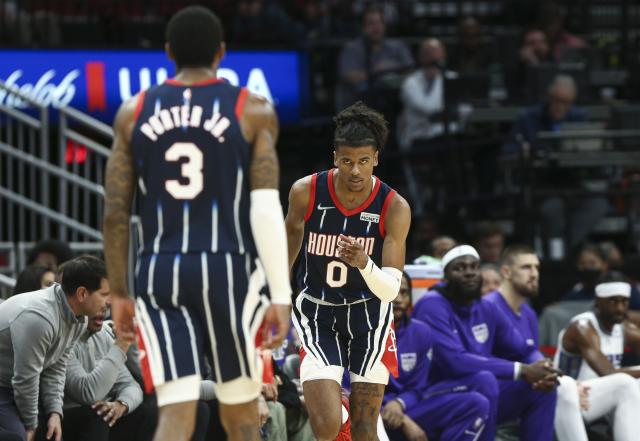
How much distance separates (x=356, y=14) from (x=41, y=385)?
9.58 m

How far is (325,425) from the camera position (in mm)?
6617

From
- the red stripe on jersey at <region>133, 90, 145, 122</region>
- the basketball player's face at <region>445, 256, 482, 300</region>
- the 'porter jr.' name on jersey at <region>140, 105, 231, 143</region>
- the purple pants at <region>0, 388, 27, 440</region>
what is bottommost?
the purple pants at <region>0, 388, 27, 440</region>

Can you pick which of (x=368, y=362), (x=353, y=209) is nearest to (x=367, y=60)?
(x=353, y=209)

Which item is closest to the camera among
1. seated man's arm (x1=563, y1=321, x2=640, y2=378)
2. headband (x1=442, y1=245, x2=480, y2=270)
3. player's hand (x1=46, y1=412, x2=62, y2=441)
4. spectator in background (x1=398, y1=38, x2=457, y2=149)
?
player's hand (x1=46, y1=412, x2=62, y2=441)

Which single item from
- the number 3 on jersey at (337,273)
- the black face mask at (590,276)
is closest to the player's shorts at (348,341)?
the number 3 on jersey at (337,273)

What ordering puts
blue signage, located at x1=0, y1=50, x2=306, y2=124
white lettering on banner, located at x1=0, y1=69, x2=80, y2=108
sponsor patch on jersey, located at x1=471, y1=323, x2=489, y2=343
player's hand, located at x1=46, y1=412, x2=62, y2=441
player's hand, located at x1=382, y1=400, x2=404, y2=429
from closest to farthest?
1. player's hand, located at x1=46, y1=412, x2=62, y2=441
2. player's hand, located at x1=382, y1=400, x2=404, y2=429
3. sponsor patch on jersey, located at x1=471, y1=323, x2=489, y2=343
4. white lettering on banner, located at x1=0, y1=69, x2=80, y2=108
5. blue signage, located at x1=0, y1=50, x2=306, y2=124

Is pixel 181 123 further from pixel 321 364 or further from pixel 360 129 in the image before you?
pixel 321 364

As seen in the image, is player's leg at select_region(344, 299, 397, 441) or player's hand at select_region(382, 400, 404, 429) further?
player's hand at select_region(382, 400, 404, 429)

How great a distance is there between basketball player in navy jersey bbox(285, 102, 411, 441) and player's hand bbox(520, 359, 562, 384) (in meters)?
2.18

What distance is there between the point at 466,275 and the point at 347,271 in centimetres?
252

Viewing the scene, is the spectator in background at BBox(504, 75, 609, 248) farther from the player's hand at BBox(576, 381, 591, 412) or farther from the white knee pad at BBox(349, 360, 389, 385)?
the white knee pad at BBox(349, 360, 389, 385)

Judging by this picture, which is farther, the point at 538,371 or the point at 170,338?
the point at 538,371

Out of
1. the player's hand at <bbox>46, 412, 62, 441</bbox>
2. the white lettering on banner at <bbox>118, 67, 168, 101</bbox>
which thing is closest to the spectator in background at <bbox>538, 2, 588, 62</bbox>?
the white lettering on banner at <bbox>118, 67, 168, 101</bbox>

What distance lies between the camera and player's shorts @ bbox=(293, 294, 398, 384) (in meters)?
6.76
